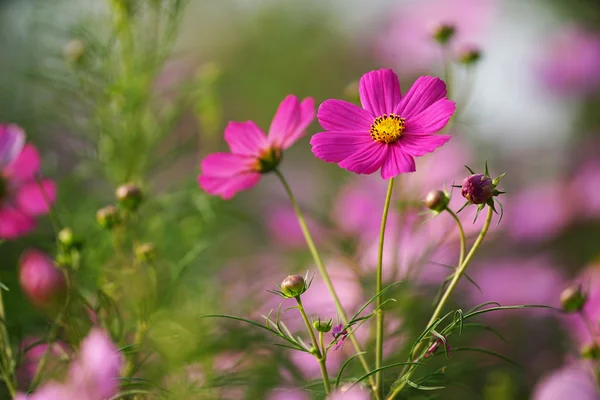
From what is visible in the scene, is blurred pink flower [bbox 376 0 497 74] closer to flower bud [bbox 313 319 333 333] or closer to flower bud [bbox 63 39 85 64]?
flower bud [bbox 63 39 85 64]

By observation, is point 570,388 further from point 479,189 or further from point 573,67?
point 573,67

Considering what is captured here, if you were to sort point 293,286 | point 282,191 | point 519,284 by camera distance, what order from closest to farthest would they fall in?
point 293,286, point 519,284, point 282,191

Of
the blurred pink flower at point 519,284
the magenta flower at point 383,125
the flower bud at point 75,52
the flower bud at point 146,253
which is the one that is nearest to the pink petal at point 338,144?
the magenta flower at point 383,125

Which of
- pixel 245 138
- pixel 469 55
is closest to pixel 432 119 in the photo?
pixel 245 138

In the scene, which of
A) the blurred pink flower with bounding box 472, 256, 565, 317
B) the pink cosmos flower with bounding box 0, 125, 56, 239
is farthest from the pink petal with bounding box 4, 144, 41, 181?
the blurred pink flower with bounding box 472, 256, 565, 317

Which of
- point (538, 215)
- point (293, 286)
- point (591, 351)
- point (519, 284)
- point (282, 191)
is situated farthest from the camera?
point (282, 191)

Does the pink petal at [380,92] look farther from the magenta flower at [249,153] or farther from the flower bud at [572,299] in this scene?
the flower bud at [572,299]
